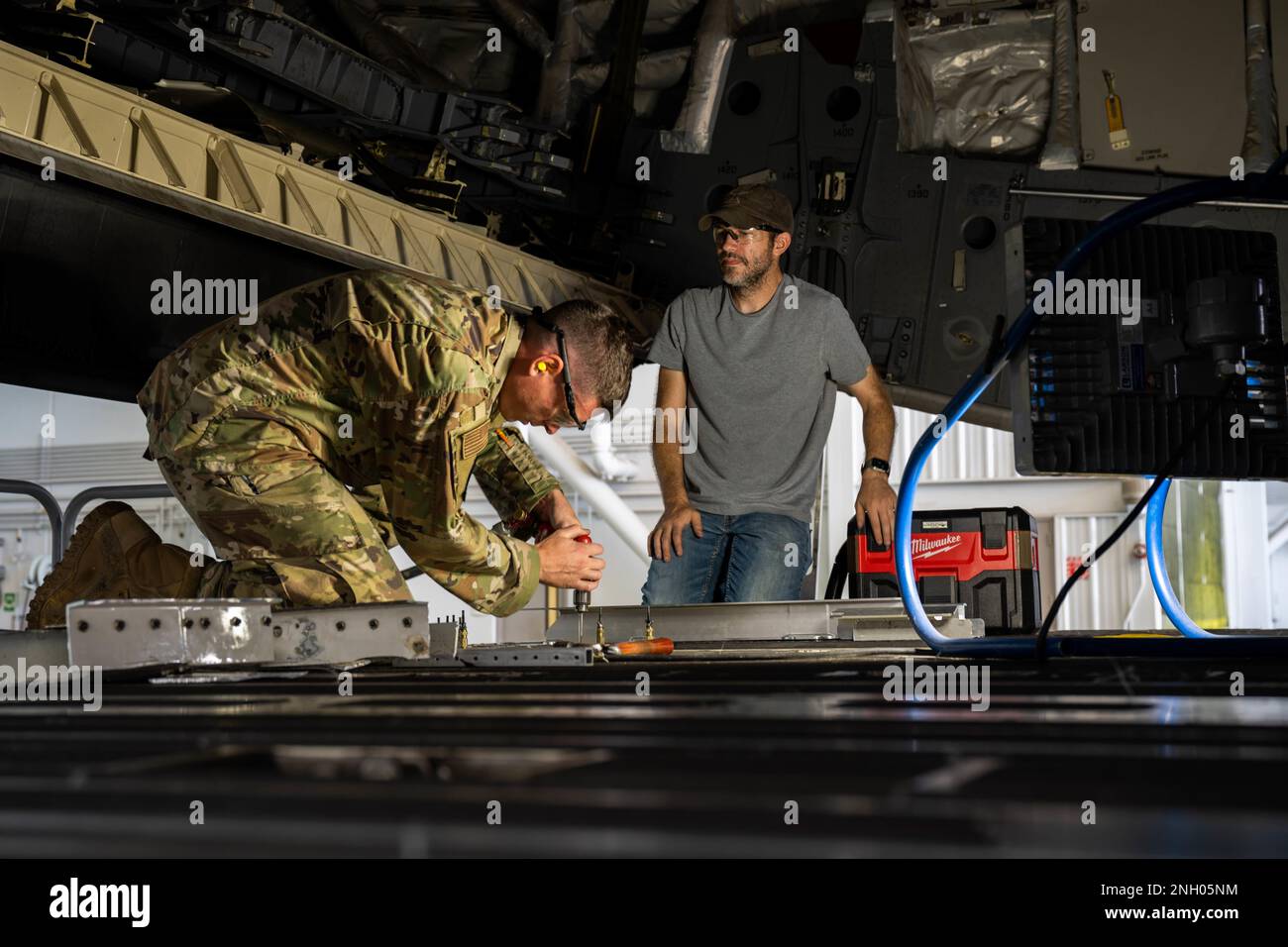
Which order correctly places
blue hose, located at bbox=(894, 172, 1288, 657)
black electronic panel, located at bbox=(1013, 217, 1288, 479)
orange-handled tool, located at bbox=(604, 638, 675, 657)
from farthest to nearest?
orange-handled tool, located at bbox=(604, 638, 675, 657) → black electronic panel, located at bbox=(1013, 217, 1288, 479) → blue hose, located at bbox=(894, 172, 1288, 657)

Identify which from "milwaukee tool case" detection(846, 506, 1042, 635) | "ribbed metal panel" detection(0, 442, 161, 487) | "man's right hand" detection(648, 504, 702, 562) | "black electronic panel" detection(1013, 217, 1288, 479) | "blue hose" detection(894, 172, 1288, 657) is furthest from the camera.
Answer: "ribbed metal panel" detection(0, 442, 161, 487)

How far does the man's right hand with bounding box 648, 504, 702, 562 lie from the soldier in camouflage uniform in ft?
2.31

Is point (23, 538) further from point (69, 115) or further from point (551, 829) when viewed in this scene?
point (551, 829)

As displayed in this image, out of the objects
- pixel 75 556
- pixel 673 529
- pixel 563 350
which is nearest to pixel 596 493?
pixel 673 529

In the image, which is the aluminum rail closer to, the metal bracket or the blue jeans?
the blue jeans

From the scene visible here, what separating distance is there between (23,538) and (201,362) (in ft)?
37.1

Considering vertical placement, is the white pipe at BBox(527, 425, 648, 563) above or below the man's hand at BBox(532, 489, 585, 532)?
above

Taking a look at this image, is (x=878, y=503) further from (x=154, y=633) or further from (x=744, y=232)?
(x=154, y=633)

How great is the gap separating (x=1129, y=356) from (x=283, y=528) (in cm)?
167

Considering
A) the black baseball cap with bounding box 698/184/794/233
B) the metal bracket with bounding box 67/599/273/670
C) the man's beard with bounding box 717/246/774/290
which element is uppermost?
the black baseball cap with bounding box 698/184/794/233

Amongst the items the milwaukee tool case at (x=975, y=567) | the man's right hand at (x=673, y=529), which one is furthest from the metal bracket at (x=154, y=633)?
the milwaukee tool case at (x=975, y=567)

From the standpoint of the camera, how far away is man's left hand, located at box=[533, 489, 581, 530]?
10.1 ft

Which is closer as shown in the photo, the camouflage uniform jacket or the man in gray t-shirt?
the camouflage uniform jacket

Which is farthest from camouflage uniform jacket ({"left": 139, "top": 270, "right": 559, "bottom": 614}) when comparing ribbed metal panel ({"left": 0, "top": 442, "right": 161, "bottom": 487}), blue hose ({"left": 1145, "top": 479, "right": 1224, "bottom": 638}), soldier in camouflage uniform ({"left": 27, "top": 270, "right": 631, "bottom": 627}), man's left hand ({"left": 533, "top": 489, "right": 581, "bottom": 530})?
ribbed metal panel ({"left": 0, "top": 442, "right": 161, "bottom": 487})
